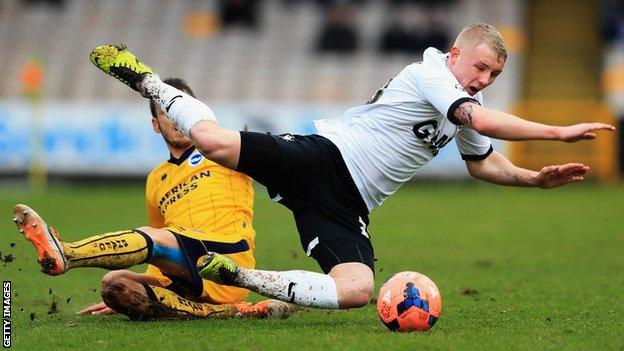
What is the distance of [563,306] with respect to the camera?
7.80m

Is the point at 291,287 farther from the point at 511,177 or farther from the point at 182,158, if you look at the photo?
the point at 511,177

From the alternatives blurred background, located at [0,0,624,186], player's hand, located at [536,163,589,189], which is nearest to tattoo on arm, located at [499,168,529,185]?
player's hand, located at [536,163,589,189]

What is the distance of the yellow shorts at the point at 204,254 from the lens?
705 centimetres

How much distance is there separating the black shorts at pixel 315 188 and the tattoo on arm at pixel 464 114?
0.91m

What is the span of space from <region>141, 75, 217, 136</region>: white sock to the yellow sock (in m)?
1.05

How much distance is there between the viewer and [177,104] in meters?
6.91

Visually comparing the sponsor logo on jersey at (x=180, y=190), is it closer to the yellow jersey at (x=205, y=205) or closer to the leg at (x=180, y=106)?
the yellow jersey at (x=205, y=205)

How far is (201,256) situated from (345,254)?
0.92 metres

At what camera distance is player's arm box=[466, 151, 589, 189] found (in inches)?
277

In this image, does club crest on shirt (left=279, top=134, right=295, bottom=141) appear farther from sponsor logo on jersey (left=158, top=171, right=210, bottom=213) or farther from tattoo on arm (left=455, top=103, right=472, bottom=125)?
tattoo on arm (left=455, top=103, right=472, bottom=125)

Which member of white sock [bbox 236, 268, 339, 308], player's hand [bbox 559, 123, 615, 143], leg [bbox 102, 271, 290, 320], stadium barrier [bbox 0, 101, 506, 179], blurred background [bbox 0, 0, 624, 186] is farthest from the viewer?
blurred background [bbox 0, 0, 624, 186]

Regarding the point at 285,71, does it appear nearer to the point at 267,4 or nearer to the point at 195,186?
the point at 267,4

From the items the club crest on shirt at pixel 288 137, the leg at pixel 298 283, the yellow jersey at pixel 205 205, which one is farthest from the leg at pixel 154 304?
the club crest on shirt at pixel 288 137

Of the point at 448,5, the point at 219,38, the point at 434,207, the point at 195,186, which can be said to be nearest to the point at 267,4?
the point at 219,38
